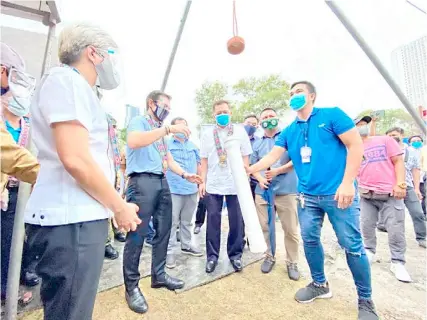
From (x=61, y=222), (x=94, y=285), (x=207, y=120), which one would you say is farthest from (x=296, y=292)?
(x=207, y=120)

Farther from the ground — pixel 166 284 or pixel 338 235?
pixel 338 235

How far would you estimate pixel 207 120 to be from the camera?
19.9 meters

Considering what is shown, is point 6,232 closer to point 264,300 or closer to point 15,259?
point 15,259

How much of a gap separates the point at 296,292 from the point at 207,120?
58.9 ft

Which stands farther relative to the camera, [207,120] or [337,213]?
[207,120]

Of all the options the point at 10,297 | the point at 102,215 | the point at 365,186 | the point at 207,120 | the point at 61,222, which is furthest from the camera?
the point at 207,120

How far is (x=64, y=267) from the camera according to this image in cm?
98

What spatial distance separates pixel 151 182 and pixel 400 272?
9.86ft

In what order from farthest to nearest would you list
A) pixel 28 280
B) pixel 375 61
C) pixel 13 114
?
1. pixel 375 61
2. pixel 28 280
3. pixel 13 114

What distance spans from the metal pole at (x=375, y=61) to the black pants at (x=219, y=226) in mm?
2385

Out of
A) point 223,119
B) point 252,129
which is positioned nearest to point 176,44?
point 223,119

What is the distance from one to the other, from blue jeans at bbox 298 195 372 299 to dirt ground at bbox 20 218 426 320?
1.05 feet

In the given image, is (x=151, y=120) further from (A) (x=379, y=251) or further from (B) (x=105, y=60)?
(A) (x=379, y=251)

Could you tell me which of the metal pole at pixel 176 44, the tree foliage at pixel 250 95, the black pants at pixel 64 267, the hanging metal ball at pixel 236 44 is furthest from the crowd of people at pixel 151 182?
the tree foliage at pixel 250 95
